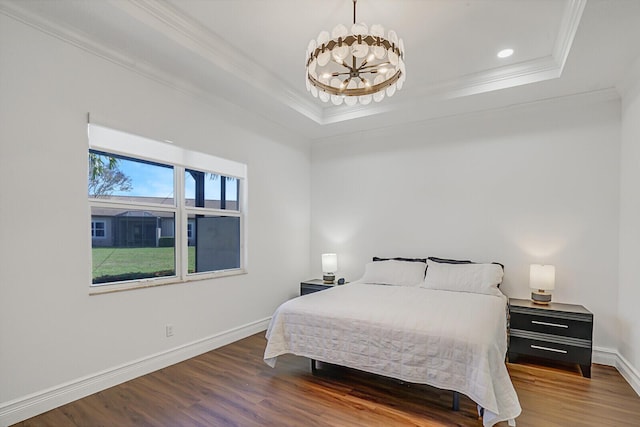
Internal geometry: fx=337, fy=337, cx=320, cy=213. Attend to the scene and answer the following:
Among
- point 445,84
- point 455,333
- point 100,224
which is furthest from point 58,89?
point 445,84

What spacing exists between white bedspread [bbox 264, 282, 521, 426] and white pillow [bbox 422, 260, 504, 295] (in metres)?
0.24

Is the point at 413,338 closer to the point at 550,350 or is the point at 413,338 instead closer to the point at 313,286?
the point at 550,350

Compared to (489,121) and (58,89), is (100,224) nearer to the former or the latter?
(58,89)

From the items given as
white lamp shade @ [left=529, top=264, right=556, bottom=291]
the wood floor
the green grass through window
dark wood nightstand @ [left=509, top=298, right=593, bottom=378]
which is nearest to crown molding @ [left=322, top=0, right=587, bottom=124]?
white lamp shade @ [left=529, top=264, right=556, bottom=291]

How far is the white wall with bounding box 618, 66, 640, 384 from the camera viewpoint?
2859 mm

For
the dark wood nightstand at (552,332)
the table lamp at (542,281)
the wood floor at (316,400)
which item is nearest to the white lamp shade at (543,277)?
the table lamp at (542,281)

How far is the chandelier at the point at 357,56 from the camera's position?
223 cm

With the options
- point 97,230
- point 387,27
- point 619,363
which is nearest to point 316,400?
point 97,230

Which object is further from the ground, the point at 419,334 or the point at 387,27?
the point at 387,27

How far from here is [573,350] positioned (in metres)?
3.03

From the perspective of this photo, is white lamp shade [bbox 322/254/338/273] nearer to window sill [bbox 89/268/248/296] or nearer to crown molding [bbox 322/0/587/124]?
window sill [bbox 89/268/248/296]

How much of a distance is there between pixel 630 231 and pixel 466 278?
1.46m

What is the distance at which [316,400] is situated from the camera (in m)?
2.53

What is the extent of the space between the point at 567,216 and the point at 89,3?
15.0 ft
